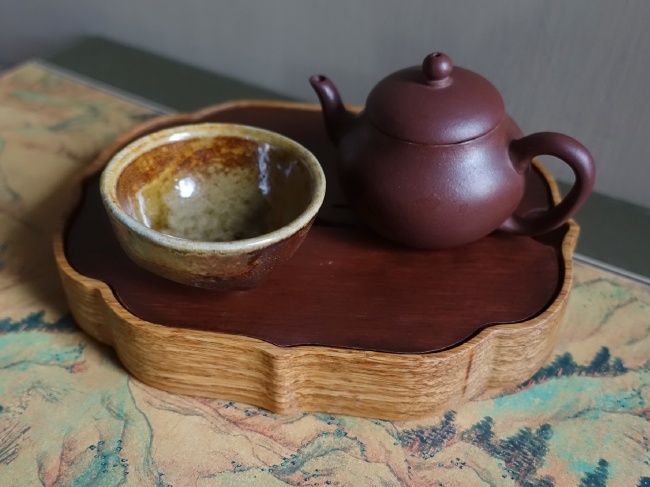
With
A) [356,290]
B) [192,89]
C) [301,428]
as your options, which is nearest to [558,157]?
[356,290]

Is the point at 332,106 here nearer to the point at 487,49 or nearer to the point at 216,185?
the point at 216,185

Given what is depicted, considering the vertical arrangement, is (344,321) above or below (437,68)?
below

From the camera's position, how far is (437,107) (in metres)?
0.65

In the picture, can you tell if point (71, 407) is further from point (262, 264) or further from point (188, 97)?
point (188, 97)

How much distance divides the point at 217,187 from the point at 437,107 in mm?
286

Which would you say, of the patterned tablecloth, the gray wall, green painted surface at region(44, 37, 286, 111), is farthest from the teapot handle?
green painted surface at region(44, 37, 286, 111)

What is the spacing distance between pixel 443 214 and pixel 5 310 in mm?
508

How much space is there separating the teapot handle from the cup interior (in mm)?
234

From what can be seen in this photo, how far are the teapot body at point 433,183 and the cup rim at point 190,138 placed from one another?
0.05 metres

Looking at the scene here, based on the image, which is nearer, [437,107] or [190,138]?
[437,107]

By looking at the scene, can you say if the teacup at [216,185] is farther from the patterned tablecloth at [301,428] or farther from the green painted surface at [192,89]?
the green painted surface at [192,89]

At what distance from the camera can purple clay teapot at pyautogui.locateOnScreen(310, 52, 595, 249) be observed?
0.65m

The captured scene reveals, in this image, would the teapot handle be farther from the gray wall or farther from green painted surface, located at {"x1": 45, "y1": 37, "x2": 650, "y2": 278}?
the gray wall

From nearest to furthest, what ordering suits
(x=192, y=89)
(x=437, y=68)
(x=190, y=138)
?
(x=437, y=68) < (x=190, y=138) < (x=192, y=89)
